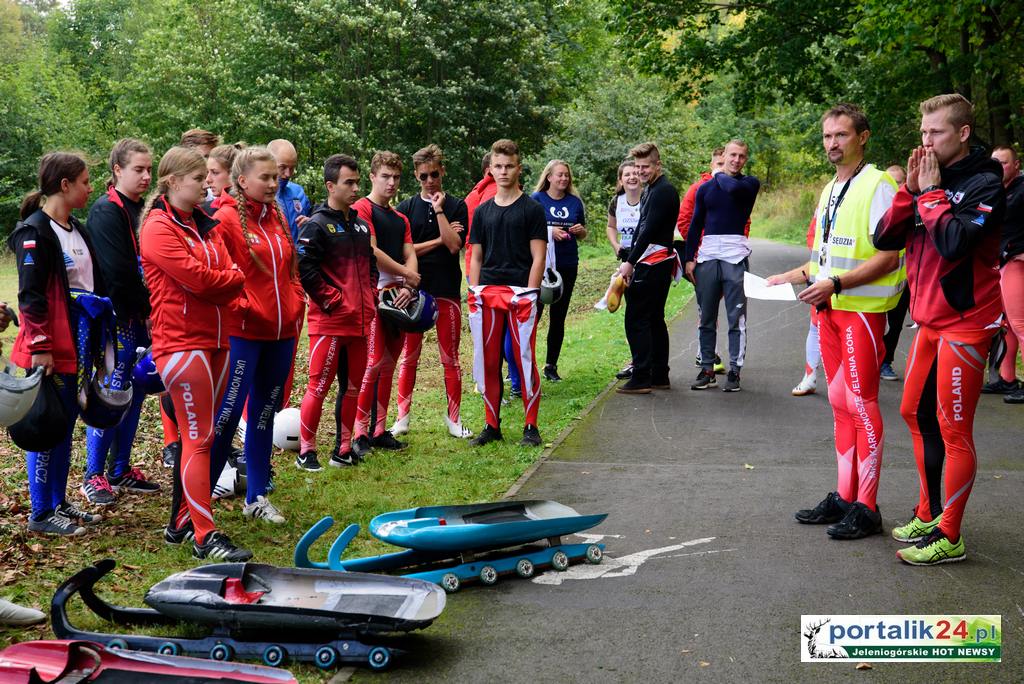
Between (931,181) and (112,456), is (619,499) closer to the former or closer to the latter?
(931,181)

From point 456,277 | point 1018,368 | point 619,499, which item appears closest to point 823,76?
point 1018,368

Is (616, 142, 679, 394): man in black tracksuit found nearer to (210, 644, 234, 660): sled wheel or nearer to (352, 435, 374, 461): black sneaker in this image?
(352, 435, 374, 461): black sneaker

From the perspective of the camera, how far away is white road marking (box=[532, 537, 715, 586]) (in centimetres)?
559

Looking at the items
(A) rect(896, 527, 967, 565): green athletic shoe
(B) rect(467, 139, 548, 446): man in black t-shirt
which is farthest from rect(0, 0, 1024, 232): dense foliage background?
(A) rect(896, 527, 967, 565): green athletic shoe

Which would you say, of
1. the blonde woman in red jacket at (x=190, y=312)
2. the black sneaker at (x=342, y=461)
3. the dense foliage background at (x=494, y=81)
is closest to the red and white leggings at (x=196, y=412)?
the blonde woman in red jacket at (x=190, y=312)

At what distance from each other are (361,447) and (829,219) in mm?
4119

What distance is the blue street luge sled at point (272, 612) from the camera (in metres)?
4.47

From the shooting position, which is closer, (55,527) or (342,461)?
(55,527)

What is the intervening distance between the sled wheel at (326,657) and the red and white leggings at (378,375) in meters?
A: 4.08

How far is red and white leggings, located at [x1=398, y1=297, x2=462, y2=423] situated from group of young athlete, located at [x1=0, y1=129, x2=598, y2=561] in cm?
2

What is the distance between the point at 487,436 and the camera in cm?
887

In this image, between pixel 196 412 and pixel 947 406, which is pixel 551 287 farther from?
pixel 947 406

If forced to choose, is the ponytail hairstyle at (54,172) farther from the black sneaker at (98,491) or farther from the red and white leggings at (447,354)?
the red and white leggings at (447,354)

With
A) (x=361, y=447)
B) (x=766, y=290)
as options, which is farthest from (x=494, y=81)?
(x=766, y=290)
